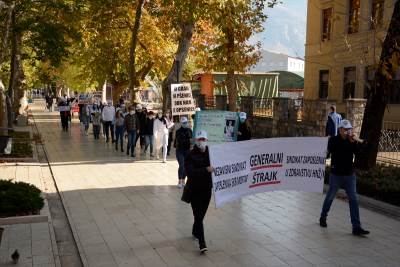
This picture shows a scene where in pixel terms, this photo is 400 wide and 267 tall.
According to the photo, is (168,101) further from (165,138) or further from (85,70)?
(85,70)

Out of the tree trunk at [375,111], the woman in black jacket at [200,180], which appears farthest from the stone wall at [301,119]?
the woman in black jacket at [200,180]

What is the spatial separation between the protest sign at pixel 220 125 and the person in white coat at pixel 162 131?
3.12 metres

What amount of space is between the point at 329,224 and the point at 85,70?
34763 mm

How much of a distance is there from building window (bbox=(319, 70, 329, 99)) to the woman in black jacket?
23369 mm

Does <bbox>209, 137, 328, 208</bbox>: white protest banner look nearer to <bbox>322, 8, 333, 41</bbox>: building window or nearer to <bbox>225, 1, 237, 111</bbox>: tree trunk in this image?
<bbox>225, 1, 237, 111</bbox>: tree trunk

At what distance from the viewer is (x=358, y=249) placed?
810cm

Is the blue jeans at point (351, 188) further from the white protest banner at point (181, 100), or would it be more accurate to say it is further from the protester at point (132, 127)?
the protester at point (132, 127)

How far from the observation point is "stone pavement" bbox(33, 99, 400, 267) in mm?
7648

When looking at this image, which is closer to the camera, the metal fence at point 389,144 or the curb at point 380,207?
the curb at point 380,207

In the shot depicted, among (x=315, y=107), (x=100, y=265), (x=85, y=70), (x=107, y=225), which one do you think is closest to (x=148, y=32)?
(x=85, y=70)

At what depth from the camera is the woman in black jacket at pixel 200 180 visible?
775 cm

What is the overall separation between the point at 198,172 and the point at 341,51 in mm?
22119

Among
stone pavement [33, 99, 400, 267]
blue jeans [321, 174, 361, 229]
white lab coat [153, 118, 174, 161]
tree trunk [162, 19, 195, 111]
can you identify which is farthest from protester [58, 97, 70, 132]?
blue jeans [321, 174, 361, 229]

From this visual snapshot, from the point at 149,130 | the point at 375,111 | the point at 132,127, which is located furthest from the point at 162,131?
the point at 375,111
